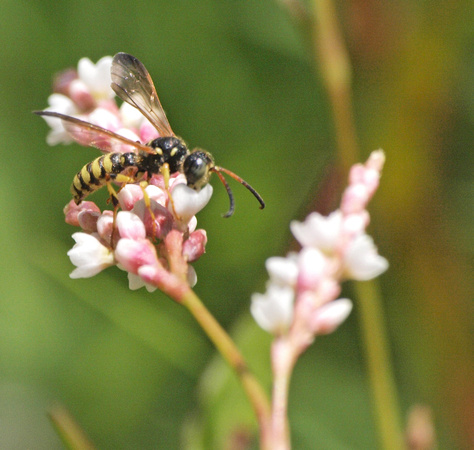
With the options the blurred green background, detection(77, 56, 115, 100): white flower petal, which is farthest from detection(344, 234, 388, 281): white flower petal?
the blurred green background

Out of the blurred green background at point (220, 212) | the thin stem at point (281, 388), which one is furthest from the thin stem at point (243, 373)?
the blurred green background at point (220, 212)

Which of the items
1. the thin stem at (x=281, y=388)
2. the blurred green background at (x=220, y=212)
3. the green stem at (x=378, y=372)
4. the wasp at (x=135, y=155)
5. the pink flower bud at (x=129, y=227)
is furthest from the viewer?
the blurred green background at (x=220, y=212)

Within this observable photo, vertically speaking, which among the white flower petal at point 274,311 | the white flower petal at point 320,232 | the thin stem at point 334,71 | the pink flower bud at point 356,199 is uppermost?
the thin stem at point 334,71

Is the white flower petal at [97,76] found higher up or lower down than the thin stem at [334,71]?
lower down

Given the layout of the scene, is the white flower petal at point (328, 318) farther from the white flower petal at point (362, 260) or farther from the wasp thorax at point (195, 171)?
the wasp thorax at point (195, 171)

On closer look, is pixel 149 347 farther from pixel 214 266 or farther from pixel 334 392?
pixel 334 392

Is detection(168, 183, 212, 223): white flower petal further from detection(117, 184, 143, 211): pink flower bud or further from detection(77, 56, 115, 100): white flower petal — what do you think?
detection(77, 56, 115, 100): white flower petal

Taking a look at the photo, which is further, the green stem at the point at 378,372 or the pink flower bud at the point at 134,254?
the green stem at the point at 378,372
